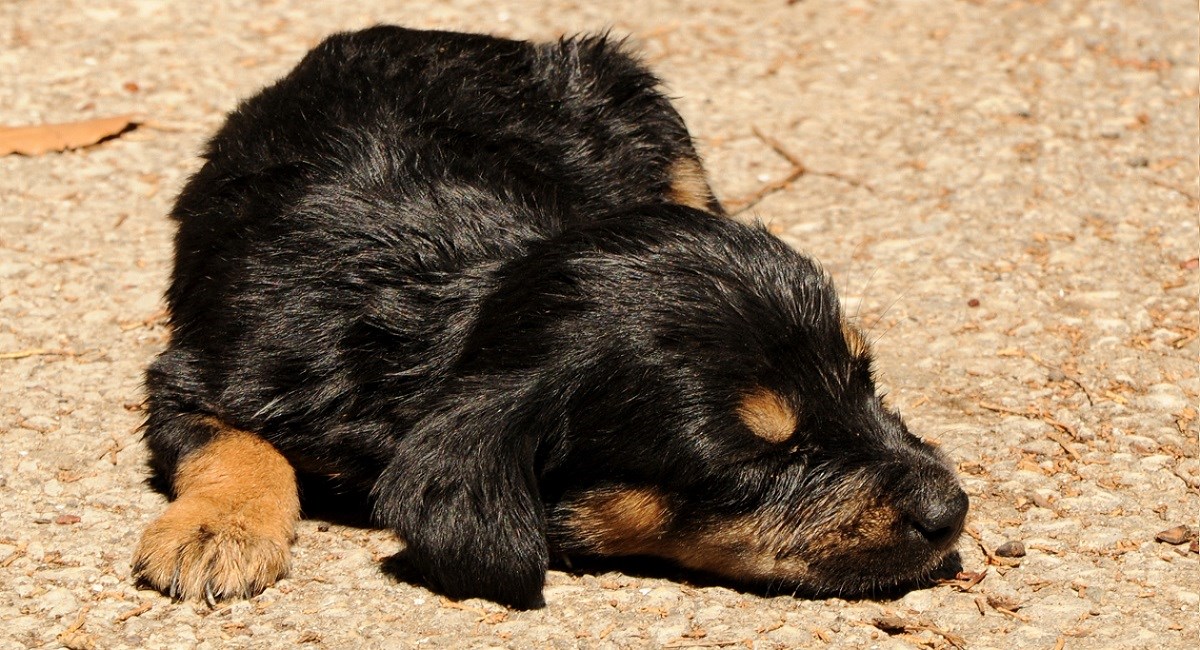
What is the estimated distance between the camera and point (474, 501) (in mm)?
4531

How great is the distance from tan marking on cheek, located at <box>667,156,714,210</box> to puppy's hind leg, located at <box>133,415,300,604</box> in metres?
2.48

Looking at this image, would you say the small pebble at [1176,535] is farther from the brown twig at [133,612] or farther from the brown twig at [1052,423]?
the brown twig at [133,612]

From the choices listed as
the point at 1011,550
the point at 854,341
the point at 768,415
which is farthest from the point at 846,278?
the point at 768,415

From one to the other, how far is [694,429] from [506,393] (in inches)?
24.6

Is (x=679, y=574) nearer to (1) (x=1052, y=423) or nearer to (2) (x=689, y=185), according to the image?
(1) (x=1052, y=423)

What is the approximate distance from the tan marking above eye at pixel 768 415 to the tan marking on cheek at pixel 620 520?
15.3 inches

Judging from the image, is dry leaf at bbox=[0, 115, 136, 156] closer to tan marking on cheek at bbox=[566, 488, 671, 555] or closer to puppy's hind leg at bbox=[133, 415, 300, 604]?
puppy's hind leg at bbox=[133, 415, 300, 604]

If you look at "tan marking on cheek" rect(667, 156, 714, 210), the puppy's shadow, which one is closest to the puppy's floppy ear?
the puppy's shadow

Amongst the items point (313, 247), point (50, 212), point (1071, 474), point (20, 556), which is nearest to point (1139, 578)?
point (1071, 474)

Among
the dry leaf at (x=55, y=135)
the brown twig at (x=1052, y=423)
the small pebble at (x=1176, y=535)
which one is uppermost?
the dry leaf at (x=55, y=135)

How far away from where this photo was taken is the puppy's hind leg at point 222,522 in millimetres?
4688

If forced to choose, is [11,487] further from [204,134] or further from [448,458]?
[204,134]

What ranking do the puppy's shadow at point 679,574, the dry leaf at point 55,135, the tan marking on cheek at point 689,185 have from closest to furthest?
1. the puppy's shadow at point 679,574
2. the tan marking on cheek at point 689,185
3. the dry leaf at point 55,135

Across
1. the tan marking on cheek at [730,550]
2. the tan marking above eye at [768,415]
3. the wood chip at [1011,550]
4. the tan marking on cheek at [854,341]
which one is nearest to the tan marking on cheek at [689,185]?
the tan marking on cheek at [854,341]
